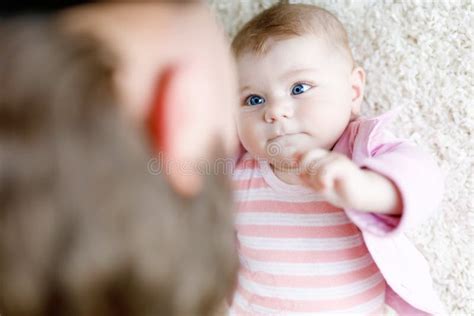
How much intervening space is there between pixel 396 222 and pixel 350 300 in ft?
0.54

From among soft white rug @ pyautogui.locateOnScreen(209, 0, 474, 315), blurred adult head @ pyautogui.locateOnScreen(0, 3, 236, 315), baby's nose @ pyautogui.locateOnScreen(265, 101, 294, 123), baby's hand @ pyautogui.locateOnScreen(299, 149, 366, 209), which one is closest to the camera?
blurred adult head @ pyautogui.locateOnScreen(0, 3, 236, 315)

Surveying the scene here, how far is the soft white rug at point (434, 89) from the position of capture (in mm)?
856

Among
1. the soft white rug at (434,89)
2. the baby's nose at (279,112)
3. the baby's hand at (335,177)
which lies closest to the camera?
the baby's hand at (335,177)

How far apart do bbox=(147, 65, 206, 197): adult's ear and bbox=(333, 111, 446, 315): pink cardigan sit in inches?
12.0

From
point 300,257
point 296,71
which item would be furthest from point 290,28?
point 300,257

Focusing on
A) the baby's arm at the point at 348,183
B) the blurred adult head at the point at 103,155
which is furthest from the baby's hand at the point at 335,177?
the blurred adult head at the point at 103,155

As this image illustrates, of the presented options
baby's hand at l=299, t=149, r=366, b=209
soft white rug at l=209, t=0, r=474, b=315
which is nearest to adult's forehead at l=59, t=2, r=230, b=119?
baby's hand at l=299, t=149, r=366, b=209

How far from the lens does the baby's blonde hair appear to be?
30.1 inches

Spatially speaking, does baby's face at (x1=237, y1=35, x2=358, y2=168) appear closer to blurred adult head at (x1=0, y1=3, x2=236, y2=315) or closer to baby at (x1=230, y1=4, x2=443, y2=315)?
baby at (x1=230, y1=4, x2=443, y2=315)

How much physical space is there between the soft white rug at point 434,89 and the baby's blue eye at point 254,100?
20 centimetres

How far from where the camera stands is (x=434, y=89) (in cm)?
87

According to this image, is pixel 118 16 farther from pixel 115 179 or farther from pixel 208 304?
pixel 208 304

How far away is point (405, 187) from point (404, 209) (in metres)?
0.03

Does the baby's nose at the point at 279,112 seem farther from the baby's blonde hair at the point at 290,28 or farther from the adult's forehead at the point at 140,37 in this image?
the adult's forehead at the point at 140,37
